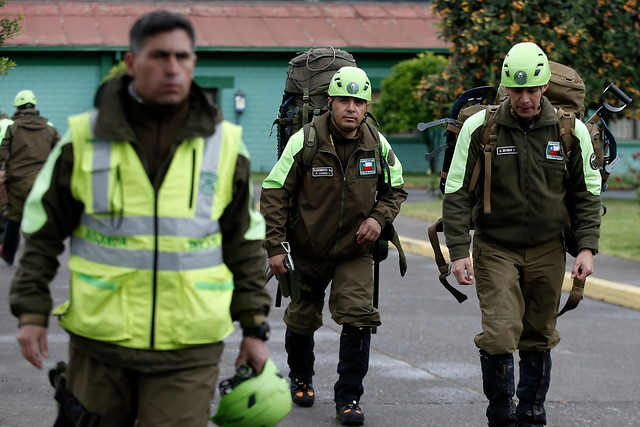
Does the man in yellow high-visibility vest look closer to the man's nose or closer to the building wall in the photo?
the man's nose

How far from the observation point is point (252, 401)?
3.73 meters

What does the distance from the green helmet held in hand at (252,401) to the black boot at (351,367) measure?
8.21 feet

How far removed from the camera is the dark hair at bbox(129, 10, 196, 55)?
3.56 m

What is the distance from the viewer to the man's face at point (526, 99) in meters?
5.61

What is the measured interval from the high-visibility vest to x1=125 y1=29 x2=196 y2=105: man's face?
0.61 ft

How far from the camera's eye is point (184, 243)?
3.64 meters

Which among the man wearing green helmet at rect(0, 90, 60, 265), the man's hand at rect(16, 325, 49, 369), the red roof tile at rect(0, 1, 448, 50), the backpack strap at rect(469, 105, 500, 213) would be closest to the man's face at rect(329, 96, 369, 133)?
the backpack strap at rect(469, 105, 500, 213)

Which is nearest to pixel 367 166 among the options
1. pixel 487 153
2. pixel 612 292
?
pixel 487 153

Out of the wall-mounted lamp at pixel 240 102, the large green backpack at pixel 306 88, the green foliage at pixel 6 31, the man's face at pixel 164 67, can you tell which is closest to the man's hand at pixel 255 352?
the man's face at pixel 164 67

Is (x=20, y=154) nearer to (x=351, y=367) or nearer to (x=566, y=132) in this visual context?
(x=351, y=367)

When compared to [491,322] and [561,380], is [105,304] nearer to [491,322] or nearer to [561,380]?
[491,322]

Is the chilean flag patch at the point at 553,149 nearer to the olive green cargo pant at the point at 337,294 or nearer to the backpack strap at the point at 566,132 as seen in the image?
the backpack strap at the point at 566,132

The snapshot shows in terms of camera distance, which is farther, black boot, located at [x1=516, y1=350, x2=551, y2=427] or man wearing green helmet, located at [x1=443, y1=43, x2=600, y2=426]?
black boot, located at [x1=516, y1=350, x2=551, y2=427]

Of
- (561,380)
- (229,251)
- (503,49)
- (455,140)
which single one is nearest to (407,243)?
(503,49)
